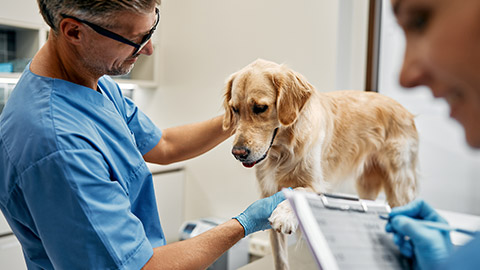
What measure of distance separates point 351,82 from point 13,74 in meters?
1.95

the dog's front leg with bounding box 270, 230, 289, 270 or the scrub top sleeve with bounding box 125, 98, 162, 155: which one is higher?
the scrub top sleeve with bounding box 125, 98, 162, 155

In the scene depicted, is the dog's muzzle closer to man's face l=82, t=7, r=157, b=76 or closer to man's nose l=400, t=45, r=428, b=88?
man's face l=82, t=7, r=157, b=76

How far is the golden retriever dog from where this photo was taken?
4.04 feet

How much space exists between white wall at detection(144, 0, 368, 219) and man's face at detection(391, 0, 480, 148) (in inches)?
76.8

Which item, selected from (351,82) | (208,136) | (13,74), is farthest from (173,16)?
(208,136)

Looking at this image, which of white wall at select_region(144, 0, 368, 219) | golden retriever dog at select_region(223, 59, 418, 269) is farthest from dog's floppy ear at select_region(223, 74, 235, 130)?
white wall at select_region(144, 0, 368, 219)

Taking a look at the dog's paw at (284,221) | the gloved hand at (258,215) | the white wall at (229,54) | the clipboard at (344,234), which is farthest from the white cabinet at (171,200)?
the clipboard at (344,234)

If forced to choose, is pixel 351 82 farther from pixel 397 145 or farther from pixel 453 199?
pixel 397 145

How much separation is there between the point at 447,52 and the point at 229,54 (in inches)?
97.7

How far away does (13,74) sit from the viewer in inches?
90.8

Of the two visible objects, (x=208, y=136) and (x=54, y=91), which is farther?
(x=208, y=136)

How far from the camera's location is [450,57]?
0.29m

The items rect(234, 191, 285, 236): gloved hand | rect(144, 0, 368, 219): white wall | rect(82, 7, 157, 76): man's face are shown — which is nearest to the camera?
rect(82, 7, 157, 76): man's face

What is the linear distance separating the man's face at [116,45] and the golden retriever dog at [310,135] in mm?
385
